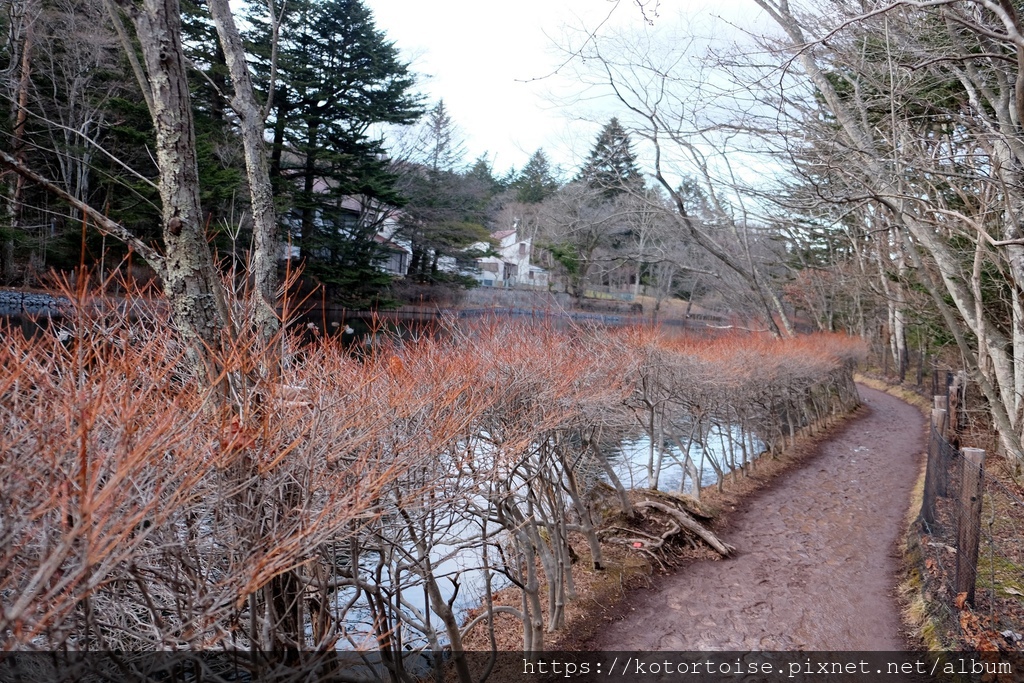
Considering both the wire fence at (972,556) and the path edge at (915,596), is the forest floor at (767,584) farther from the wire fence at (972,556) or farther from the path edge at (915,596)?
the wire fence at (972,556)

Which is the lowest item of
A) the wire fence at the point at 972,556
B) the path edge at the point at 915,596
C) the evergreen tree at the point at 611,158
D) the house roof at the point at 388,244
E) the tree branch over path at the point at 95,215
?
the path edge at the point at 915,596

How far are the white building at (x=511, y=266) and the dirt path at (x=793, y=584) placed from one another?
62.6ft

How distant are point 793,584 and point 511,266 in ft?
87.3

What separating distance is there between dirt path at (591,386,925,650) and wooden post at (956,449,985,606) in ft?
2.87

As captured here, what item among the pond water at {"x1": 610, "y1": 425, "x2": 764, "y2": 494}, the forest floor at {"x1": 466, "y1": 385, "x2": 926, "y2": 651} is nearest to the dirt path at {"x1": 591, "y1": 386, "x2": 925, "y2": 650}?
the forest floor at {"x1": 466, "y1": 385, "x2": 926, "y2": 651}

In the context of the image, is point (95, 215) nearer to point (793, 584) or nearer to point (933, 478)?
point (793, 584)

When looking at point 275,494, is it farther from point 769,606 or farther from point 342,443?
point 769,606

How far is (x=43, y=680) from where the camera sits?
210 cm

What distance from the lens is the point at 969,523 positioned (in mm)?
4520

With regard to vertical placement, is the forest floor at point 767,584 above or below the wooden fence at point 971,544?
below

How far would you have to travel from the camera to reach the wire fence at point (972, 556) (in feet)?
Result: 14.2

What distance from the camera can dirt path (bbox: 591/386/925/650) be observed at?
18.1 feet

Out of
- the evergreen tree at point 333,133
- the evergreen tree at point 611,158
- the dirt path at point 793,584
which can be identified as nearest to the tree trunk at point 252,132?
the dirt path at point 793,584

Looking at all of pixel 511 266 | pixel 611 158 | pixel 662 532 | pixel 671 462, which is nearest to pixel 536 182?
pixel 511 266
